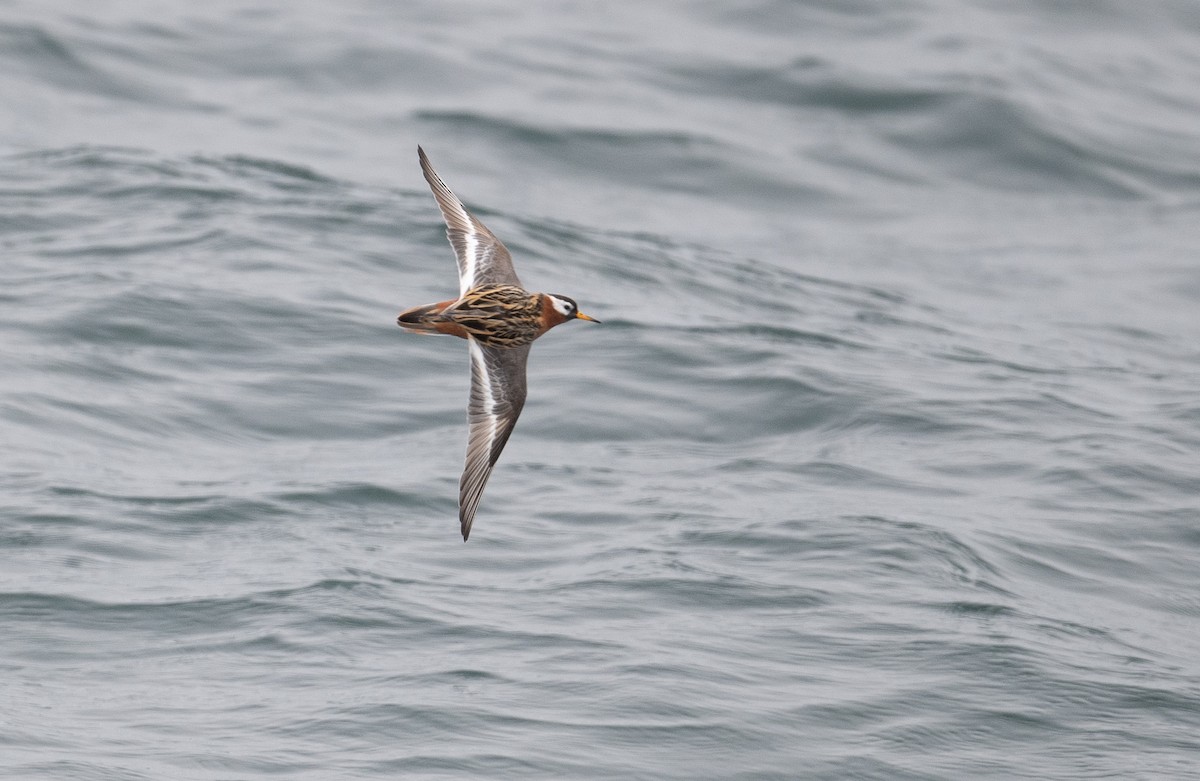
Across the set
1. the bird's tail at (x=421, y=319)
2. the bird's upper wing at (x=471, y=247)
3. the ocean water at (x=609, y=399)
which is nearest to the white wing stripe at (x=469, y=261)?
the bird's upper wing at (x=471, y=247)

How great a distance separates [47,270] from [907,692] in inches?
337

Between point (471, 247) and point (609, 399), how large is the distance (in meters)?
4.55

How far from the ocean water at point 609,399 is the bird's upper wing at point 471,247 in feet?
7.07

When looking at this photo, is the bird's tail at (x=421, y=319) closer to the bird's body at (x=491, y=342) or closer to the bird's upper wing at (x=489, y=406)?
the bird's body at (x=491, y=342)

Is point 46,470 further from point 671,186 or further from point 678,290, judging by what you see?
point 671,186

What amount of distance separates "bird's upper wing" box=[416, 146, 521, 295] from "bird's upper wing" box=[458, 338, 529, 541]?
674 mm

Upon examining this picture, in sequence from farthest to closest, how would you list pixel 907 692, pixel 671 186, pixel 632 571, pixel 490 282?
pixel 671 186 < pixel 632 571 < pixel 907 692 < pixel 490 282

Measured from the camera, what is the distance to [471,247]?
10.0 metres

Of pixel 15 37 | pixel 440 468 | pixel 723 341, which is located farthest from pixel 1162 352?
pixel 15 37

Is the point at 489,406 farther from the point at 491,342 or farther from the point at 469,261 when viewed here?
the point at 469,261

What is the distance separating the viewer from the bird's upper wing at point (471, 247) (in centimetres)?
970

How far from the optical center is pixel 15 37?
20969mm

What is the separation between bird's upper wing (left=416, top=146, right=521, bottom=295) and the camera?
970 cm

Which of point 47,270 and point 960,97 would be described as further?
point 960,97
